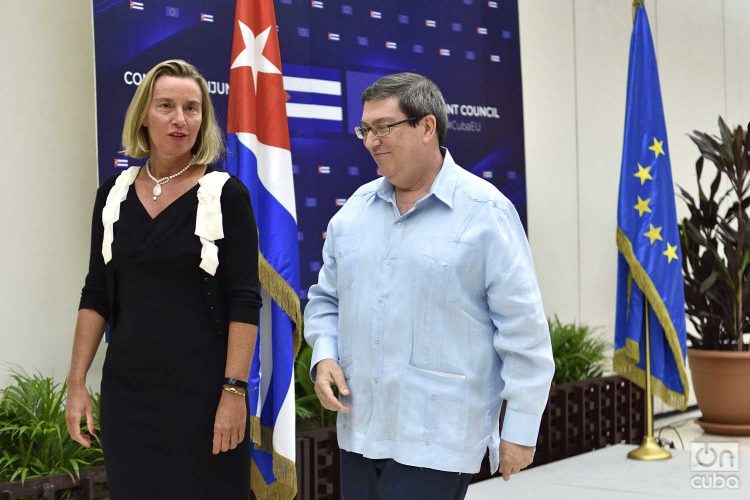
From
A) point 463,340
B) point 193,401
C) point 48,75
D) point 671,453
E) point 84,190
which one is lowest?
point 671,453

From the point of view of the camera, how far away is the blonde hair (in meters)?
2.22

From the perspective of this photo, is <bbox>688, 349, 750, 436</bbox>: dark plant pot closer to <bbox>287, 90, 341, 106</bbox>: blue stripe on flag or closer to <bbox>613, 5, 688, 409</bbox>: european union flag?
<bbox>613, 5, 688, 409</bbox>: european union flag

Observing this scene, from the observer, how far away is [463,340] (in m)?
1.93

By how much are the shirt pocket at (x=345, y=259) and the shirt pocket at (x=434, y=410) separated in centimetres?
25

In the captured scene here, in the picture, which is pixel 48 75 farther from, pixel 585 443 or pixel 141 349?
pixel 585 443

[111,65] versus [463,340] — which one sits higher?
[111,65]

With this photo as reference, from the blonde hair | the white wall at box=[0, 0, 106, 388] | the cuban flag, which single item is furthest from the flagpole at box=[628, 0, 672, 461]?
the blonde hair

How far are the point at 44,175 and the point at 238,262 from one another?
2.09 metres

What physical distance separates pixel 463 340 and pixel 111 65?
8.21ft

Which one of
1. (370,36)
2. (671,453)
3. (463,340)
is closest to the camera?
(463,340)

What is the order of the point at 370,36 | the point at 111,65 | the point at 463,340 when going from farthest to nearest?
the point at 370,36 → the point at 111,65 → the point at 463,340

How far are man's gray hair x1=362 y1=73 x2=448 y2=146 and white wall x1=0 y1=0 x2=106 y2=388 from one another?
2.32 metres

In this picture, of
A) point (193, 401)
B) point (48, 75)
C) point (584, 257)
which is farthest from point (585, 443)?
point (193, 401)

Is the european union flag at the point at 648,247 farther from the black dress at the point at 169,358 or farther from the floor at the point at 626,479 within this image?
the black dress at the point at 169,358
